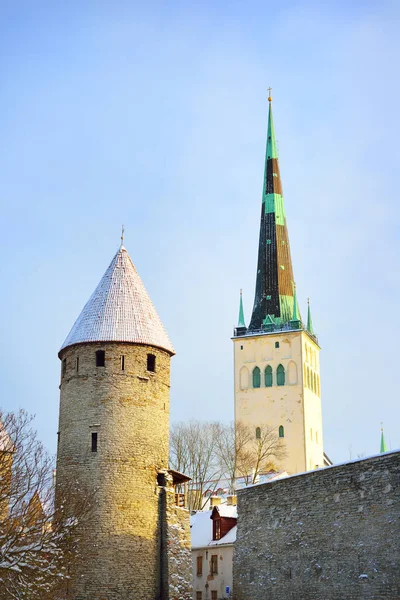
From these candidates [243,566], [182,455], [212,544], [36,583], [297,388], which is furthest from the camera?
[297,388]

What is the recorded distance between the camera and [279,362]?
229ft

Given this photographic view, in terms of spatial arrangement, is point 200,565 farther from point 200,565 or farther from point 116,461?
point 116,461

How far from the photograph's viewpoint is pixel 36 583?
904 inches

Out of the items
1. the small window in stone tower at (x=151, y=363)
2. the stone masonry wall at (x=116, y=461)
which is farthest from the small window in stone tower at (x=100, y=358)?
the small window in stone tower at (x=151, y=363)

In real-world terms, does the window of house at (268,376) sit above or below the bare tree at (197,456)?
above

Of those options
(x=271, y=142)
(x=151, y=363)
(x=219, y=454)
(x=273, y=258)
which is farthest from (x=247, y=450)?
(x=151, y=363)

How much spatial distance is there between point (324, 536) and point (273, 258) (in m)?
51.3

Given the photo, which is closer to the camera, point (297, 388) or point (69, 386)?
point (69, 386)

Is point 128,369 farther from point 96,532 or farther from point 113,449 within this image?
point 96,532

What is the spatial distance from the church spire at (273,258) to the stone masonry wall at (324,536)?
4506 cm

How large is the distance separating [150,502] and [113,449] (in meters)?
2.20

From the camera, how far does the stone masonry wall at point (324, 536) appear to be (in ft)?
66.2

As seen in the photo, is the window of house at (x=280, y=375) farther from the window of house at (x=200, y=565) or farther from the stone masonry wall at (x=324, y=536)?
the stone masonry wall at (x=324, y=536)

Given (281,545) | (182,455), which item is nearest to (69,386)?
(281,545)
